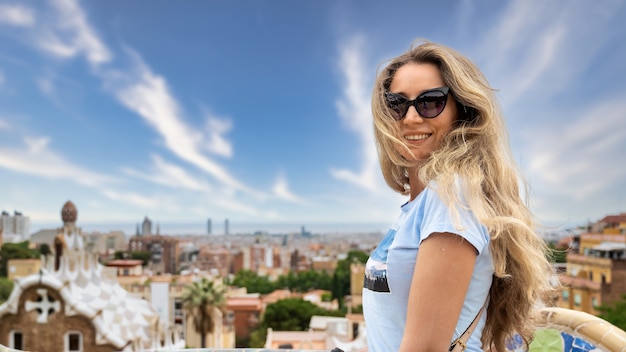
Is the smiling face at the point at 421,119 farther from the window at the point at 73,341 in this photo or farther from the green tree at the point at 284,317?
the green tree at the point at 284,317

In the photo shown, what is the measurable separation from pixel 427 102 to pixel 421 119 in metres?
0.04

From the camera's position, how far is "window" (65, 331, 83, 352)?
12346 mm

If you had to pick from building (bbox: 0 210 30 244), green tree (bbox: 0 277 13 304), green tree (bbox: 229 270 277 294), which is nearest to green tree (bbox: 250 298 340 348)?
green tree (bbox: 229 270 277 294)

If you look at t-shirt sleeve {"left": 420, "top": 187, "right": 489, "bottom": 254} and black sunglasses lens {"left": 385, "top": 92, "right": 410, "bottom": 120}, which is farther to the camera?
black sunglasses lens {"left": 385, "top": 92, "right": 410, "bottom": 120}

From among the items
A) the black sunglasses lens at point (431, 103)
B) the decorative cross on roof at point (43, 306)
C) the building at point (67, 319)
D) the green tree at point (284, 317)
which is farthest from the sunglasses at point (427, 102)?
the green tree at point (284, 317)

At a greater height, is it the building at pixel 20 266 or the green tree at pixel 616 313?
the green tree at pixel 616 313

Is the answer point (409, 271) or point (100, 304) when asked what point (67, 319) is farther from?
point (409, 271)

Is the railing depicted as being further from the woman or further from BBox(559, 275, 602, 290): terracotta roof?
BBox(559, 275, 602, 290): terracotta roof

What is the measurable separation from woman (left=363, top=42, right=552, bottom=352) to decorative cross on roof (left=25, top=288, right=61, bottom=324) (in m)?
12.9

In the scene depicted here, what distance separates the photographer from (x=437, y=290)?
2.87 feet

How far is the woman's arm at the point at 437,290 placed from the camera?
87 centimetres

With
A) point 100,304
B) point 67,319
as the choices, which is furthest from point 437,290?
point 100,304

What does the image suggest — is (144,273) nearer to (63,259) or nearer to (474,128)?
(63,259)

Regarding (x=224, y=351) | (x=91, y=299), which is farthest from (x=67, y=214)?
(x=224, y=351)
